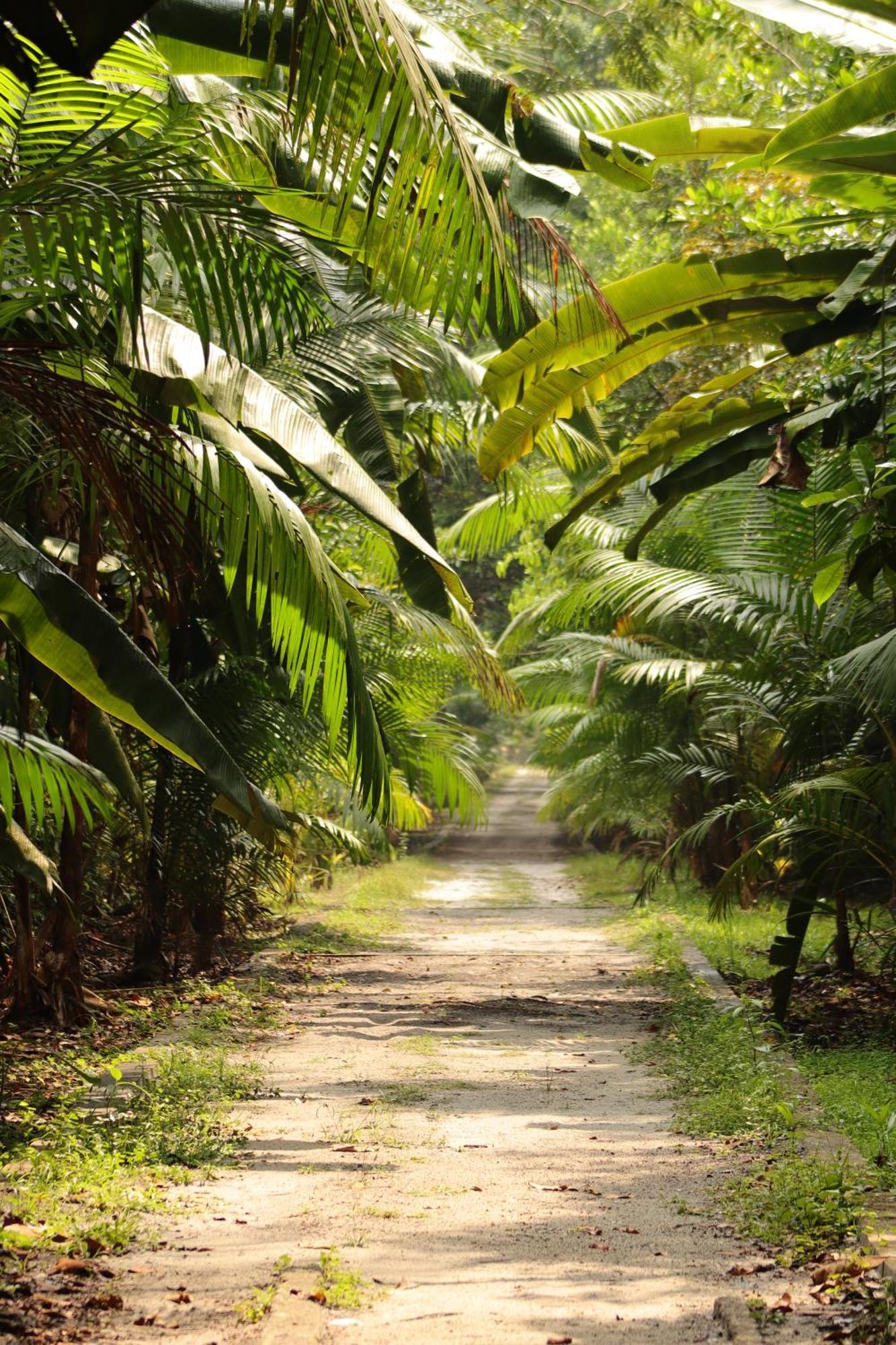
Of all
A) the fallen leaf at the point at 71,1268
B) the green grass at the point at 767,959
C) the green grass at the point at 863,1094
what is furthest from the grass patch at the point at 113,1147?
the green grass at the point at 863,1094

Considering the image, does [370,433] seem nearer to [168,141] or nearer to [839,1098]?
[168,141]

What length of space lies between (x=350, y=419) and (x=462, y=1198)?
193 inches

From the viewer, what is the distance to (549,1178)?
5.31 meters

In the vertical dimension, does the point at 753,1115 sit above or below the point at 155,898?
below

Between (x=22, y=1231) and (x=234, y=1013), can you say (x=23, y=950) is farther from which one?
(x=22, y=1231)

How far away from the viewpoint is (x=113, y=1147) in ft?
17.5

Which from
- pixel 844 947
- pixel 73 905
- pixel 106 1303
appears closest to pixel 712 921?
pixel 844 947

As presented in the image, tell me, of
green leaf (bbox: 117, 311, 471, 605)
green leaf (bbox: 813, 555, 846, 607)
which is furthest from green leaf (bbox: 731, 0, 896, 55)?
green leaf (bbox: 117, 311, 471, 605)

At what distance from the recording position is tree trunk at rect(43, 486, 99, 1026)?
729 centimetres

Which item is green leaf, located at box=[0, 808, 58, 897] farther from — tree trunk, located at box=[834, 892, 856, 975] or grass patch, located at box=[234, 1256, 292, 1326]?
tree trunk, located at box=[834, 892, 856, 975]

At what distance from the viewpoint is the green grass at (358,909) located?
12.9m

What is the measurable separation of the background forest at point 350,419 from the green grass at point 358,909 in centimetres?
65

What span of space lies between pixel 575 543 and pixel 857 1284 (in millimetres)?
15475

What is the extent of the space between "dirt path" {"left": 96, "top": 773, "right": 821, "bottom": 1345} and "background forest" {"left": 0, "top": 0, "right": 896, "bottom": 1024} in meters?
1.30
